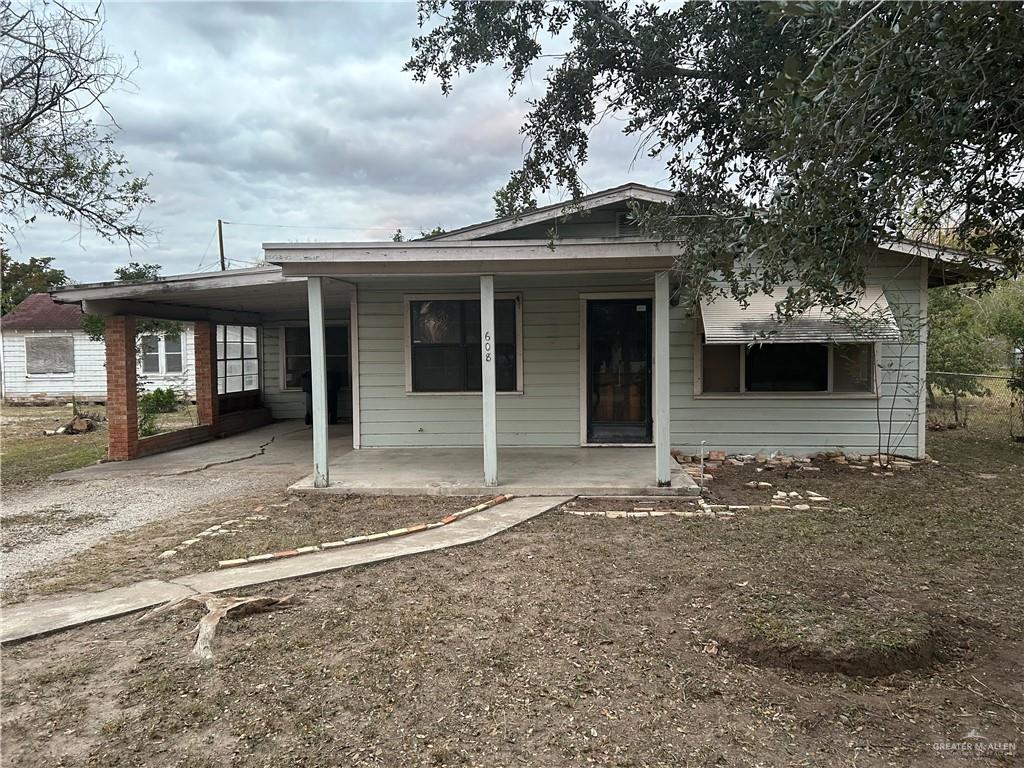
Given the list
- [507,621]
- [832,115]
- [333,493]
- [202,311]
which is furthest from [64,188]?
[832,115]

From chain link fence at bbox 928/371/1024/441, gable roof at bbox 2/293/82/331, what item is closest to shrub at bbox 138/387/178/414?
gable roof at bbox 2/293/82/331

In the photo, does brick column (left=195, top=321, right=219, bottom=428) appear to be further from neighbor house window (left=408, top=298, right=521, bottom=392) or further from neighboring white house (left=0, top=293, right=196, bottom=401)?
neighboring white house (left=0, top=293, right=196, bottom=401)

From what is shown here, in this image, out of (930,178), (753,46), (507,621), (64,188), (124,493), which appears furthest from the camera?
(64,188)

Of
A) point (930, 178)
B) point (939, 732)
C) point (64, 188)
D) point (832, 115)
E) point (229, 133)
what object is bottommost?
point (939, 732)

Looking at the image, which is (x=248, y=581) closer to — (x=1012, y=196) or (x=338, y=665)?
(x=338, y=665)

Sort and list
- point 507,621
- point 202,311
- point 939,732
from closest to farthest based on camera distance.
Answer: point 939,732, point 507,621, point 202,311

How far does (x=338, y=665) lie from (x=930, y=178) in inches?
143

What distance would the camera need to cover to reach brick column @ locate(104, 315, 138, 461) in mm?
8750

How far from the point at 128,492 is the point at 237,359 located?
5630mm

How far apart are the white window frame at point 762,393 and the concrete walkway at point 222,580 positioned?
383 cm

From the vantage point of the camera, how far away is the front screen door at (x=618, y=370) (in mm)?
8445

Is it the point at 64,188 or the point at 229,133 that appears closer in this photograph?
the point at 64,188

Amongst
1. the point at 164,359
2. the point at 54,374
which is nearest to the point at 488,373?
the point at 164,359

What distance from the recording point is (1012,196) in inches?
125
